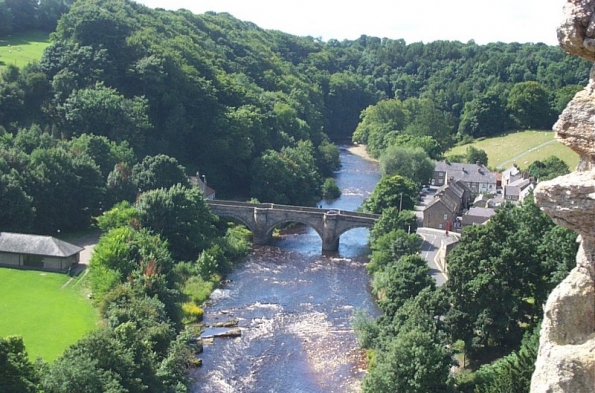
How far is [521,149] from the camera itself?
113188 millimetres

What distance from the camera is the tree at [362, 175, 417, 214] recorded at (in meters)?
74.7

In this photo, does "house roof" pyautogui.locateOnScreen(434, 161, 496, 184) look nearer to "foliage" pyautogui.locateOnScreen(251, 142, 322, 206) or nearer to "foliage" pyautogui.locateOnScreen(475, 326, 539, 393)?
"foliage" pyautogui.locateOnScreen(251, 142, 322, 206)

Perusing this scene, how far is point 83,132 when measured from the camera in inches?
3177

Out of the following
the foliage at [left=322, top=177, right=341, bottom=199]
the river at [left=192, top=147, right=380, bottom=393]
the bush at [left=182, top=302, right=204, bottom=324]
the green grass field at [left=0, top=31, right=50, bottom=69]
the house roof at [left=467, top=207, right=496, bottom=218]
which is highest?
the green grass field at [left=0, top=31, right=50, bottom=69]

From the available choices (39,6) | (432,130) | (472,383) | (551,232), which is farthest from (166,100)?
(472,383)

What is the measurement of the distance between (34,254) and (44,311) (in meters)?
8.91

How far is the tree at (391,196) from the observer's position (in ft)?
245

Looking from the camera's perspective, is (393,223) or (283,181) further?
(283,181)

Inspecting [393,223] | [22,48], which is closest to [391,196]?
[393,223]

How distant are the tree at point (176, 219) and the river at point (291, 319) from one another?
4.82 m

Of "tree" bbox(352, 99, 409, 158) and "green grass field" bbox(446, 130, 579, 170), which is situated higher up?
→ "tree" bbox(352, 99, 409, 158)

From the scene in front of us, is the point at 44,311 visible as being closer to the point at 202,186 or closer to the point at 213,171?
the point at 202,186

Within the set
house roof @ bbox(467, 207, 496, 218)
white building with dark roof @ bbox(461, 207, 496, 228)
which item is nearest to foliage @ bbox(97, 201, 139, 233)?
white building with dark roof @ bbox(461, 207, 496, 228)

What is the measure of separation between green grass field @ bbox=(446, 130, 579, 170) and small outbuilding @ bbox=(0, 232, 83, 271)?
70163 mm
